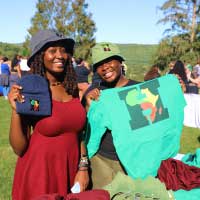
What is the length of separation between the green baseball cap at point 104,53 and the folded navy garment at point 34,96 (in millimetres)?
805

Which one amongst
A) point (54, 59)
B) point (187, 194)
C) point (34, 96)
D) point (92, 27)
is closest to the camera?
point (34, 96)

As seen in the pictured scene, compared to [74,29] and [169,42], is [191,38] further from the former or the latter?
[74,29]

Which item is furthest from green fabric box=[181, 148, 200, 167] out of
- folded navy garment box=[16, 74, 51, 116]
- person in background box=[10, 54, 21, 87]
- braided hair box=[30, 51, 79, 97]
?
person in background box=[10, 54, 21, 87]

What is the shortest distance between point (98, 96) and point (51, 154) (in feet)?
2.65

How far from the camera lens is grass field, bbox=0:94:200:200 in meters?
5.94

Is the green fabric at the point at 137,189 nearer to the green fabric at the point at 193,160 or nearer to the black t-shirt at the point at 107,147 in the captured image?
the green fabric at the point at 193,160

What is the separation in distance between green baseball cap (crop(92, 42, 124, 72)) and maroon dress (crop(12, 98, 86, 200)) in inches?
24.9

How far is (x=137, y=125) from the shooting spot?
12.0 ft

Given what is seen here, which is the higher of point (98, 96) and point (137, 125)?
point (98, 96)

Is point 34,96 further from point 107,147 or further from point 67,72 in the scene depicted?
point 107,147

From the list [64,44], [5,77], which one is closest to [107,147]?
[64,44]

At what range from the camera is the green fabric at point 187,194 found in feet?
9.83

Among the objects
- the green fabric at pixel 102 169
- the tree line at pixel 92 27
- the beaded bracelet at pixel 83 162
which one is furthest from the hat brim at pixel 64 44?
the tree line at pixel 92 27

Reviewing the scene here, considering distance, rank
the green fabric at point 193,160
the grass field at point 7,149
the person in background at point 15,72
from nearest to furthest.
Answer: the green fabric at point 193,160, the grass field at point 7,149, the person in background at point 15,72
